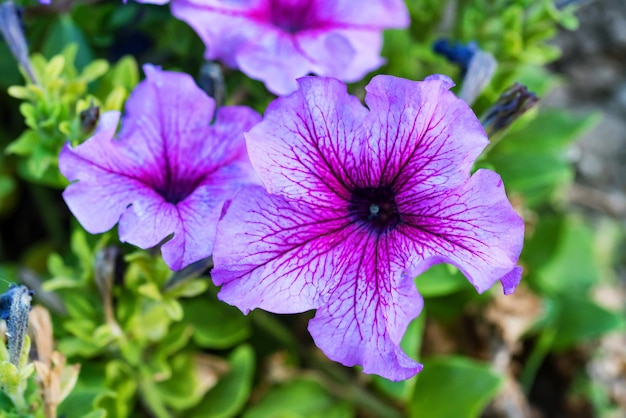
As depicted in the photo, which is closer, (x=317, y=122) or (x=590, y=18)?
(x=317, y=122)

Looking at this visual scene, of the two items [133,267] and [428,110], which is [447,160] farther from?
[133,267]

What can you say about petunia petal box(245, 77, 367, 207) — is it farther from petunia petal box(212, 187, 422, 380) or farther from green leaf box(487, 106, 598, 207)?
green leaf box(487, 106, 598, 207)


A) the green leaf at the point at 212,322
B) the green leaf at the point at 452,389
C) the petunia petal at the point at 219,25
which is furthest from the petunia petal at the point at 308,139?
the green leaf at the point at 452,389

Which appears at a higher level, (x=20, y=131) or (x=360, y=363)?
(x=360, y=363)

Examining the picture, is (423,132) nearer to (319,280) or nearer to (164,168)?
(319,280)

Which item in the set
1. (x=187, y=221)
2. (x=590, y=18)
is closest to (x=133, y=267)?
(x=187, y=221)

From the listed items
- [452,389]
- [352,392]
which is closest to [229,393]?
[352,392]

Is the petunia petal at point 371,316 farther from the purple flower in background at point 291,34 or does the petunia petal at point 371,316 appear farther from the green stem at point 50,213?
the green stem at point 50,213

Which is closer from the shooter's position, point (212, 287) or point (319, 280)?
point (319, 280)
